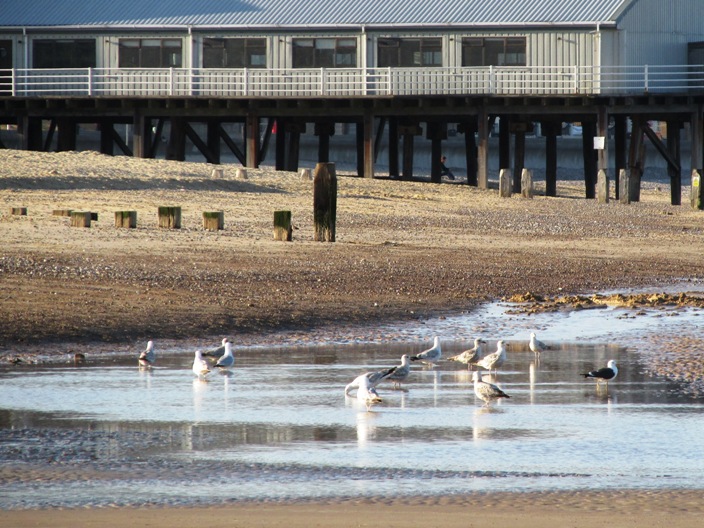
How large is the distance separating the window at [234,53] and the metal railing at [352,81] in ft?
1.60

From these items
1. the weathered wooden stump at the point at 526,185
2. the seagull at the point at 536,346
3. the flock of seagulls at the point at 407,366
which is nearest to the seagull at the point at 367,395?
the flock of seagulls at the point at 407,366

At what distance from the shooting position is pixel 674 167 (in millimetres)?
44594

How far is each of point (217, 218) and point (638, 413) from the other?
595 inches

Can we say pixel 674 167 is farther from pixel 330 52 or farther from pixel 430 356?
pixel 430 356

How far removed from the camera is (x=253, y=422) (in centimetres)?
1018

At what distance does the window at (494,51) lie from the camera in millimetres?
42062

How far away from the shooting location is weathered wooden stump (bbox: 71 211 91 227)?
77.7 feet

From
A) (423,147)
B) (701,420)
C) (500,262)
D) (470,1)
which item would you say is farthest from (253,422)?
(423,147)

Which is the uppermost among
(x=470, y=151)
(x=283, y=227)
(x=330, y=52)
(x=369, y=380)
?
(x=330, y=52)

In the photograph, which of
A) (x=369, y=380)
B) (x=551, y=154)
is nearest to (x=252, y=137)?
(x=551, y=154)

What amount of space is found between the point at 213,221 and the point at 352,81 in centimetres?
1857

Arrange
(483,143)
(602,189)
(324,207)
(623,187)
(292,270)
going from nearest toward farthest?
1. (292,270)
2. (324,207)
3. (602,189)
4. (623,187)
5. (483,143)

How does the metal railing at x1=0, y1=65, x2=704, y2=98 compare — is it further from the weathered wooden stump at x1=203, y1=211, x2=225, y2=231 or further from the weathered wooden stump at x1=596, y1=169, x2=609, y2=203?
the weathered wooden stump at x1=203, y1=211, x2=225, y2=231

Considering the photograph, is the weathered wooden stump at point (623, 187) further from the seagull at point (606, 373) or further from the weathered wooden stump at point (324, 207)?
the seagull at point (606, 373)
